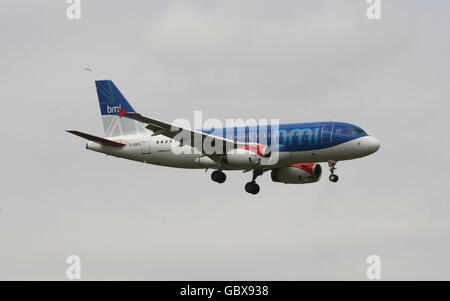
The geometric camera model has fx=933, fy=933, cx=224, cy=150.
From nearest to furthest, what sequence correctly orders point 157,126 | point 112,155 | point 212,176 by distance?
point 157,126 < point 212,176 < point 112,155

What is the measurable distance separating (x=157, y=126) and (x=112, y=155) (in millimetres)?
10307

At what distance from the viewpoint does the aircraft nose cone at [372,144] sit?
63094mm

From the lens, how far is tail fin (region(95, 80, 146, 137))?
7206 cm

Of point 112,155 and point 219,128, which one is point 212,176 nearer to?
point 219,128

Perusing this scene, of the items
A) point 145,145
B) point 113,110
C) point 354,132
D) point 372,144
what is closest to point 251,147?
point 354,132

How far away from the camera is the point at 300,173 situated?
69.7 meters

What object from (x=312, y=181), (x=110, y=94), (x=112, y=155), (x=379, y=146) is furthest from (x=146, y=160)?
(x=379, y=146)

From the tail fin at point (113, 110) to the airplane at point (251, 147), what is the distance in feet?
3.69

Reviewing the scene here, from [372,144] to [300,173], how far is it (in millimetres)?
8126

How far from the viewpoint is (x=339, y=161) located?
6381cm

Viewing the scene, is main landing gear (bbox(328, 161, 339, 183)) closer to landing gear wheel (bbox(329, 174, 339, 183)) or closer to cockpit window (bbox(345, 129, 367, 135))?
landing gear wheel (bbox(329, 174, 339, 183))

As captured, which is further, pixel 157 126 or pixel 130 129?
pixel 130 129

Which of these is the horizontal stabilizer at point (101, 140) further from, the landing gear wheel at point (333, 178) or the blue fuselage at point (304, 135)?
the landing gear wheel at point (333, 178)

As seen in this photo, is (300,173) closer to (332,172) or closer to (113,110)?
(332,172)
